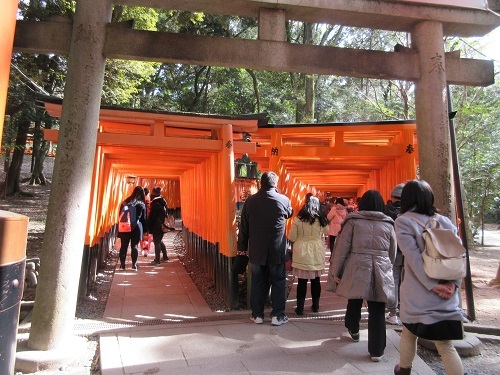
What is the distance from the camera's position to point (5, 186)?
1900cm

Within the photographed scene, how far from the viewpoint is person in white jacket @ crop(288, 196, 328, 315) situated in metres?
4.86

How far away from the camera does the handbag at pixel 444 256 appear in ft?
8.47

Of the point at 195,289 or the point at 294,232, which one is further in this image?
the point at 195,289

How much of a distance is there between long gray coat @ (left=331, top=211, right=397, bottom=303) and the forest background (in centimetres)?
478

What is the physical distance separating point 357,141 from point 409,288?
5455 mm

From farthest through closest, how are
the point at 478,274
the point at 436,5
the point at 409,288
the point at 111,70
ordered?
1. the point at 111,70
2. the point at 478,274
3. the point at 436,5
4. the point at 409,288

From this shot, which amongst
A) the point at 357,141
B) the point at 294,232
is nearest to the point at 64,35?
the point at 294,232

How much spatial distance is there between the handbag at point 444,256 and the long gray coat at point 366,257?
0.88m

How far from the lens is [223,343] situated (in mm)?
3852

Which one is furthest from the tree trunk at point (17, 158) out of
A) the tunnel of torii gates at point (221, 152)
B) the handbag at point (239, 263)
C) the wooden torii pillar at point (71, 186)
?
the handbag at point (239, 263)

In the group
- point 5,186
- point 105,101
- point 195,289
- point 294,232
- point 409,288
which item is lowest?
point 195,289

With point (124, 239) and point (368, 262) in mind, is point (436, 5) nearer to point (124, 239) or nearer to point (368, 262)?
point (368, 262)

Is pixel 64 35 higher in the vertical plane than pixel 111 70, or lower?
lower

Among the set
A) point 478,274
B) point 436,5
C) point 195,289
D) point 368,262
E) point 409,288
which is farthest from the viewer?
point 478,274
